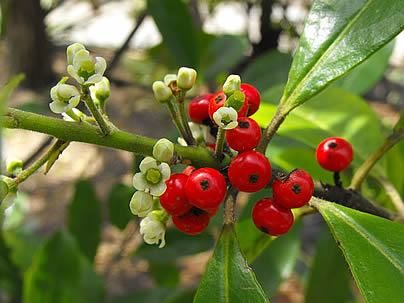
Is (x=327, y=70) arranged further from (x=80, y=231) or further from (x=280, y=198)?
(x=80, y=231)

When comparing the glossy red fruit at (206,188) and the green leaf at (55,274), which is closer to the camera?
the glossy red fruit at (206,188)

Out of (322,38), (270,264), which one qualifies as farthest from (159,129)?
(322,38)

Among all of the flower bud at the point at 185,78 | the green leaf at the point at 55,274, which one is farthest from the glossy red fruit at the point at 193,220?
the green leaf at the point at 55,274

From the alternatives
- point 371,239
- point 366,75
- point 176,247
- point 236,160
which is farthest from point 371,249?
point 176,247

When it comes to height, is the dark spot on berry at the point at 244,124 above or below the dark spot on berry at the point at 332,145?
above

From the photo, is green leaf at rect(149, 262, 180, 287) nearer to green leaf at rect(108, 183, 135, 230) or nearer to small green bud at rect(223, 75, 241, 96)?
green leaf at rect(108, 183, 135, 230)

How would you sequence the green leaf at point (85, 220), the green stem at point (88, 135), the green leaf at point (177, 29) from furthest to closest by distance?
the green leaf at point (85, 220) → the green leaf at point (177, 29) → the green stem at point (88, 135)

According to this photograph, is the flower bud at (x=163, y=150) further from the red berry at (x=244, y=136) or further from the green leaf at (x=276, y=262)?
the green leaf at (x=276, y=262)
